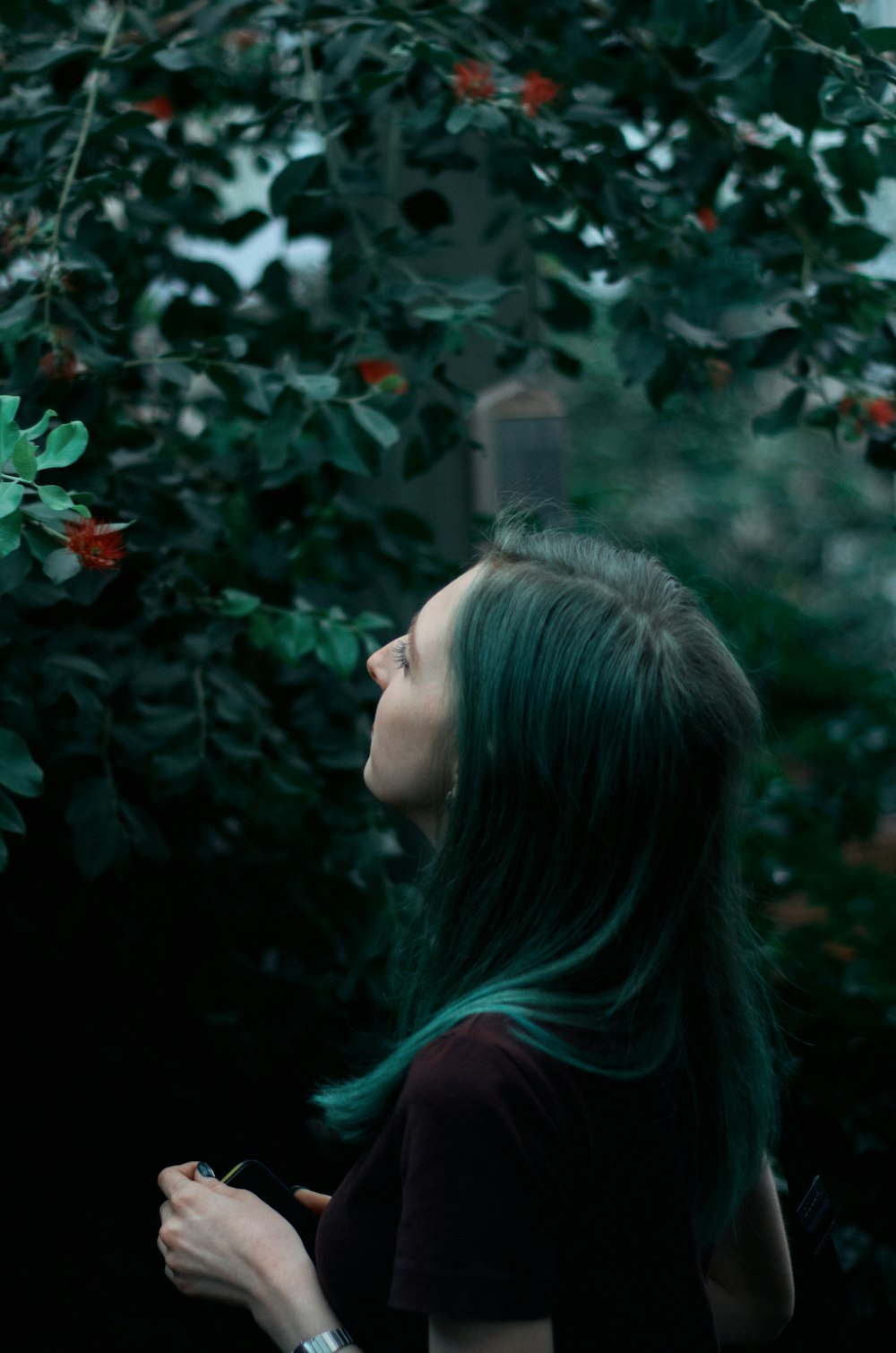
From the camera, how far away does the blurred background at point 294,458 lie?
4.27 feet

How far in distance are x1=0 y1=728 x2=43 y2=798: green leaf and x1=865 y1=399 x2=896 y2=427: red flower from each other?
1.09 meters

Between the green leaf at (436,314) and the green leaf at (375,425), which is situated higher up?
the green leaf at (436,314)

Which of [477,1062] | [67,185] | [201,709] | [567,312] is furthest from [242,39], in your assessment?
[477,1062]

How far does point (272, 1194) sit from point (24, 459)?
60 centimetres

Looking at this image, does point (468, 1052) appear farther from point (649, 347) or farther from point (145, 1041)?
point (145, 1041)

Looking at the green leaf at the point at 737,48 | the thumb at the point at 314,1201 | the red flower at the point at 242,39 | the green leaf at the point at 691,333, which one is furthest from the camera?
the red flower at the point at 242,39

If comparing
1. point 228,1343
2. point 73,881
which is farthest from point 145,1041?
point 228,1343

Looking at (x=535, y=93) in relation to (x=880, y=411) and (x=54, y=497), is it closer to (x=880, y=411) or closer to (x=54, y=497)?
(x=880, y=411)

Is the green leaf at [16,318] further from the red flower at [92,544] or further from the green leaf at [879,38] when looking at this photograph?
the green leaf at [879,38]

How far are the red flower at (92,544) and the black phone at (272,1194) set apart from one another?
1.62ft

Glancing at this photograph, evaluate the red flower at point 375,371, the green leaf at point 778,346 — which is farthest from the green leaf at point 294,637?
the green leaf at point 778,346

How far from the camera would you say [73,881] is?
61.3 inches

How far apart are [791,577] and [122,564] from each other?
439 centimetres

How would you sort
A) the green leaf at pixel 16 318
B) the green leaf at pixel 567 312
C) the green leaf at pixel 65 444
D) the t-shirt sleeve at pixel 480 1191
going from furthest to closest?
the green leaf at pixel 567 312
the green leaf at pixel 16 318
the green leaf at pixel 65 444
the t-shirt sleeve at pixel 480 1191
